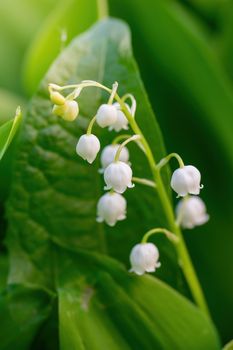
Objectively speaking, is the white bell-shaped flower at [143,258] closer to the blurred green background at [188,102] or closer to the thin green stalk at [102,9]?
the blurred green background at [188,102]

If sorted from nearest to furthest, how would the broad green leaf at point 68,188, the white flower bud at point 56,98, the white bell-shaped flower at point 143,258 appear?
the white flower bud at point 56,98
the white bell-shaped flower at point 143,258
the broad green leaf at point 68,188

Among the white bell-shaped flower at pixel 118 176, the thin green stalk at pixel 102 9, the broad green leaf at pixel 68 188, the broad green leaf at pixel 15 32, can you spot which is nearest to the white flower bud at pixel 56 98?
the white bell-shaped flower at pixel 118 176

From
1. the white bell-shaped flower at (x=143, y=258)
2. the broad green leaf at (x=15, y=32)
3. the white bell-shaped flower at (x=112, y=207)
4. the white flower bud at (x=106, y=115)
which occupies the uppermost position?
the broad green leaf at (x=15, y=32)

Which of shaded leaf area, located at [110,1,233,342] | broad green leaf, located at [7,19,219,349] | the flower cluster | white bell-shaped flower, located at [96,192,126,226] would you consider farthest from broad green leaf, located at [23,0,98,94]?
white bell-shaped flower, located at [96,192,126,226]

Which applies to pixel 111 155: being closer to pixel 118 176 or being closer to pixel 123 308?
pixel 118 176

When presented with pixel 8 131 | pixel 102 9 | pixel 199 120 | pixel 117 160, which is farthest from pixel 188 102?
pixel 8 131

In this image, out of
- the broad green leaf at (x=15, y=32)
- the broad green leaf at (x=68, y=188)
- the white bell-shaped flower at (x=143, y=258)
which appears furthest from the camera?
the broad green leaf at (x=15, y=32)

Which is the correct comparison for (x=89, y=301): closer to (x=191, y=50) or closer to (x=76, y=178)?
(x=76, y=178)
